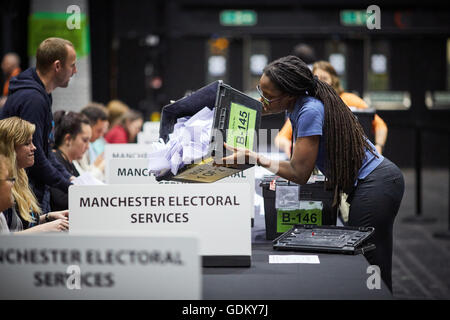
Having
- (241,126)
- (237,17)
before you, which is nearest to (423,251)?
(241,126)

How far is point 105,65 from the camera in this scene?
12203 millimetres

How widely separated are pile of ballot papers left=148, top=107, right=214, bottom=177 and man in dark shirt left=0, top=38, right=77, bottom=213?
47.7 inches

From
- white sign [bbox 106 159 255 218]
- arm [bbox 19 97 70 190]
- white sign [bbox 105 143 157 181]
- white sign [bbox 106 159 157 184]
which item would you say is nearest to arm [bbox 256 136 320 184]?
white sign [bbox 106 159 255 218]

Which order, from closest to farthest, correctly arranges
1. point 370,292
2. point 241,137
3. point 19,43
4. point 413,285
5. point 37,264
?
point 37,264 → point 370,292 → point 241,137 → point 413,285 → point 19,43

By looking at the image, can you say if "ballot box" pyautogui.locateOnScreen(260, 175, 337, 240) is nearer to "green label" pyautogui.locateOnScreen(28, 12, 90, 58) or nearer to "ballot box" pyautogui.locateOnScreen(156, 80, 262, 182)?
"ballot box" pyautogui.locateOnScreen(156, 80, 262, 182)

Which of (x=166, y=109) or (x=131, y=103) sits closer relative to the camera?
(x=166, y=109)

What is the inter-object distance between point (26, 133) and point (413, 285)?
363 centimetres

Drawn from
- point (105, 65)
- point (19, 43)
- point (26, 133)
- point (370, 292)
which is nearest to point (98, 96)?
point (105, 65)

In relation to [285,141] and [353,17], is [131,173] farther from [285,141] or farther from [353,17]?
[353,17]

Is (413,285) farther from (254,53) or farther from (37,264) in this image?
(254,53)

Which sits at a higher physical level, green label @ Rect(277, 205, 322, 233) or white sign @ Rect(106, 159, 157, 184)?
white sign @ Rect(106, 159, 157, 184)

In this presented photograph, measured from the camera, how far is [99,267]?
208cm

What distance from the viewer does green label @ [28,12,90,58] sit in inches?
392
